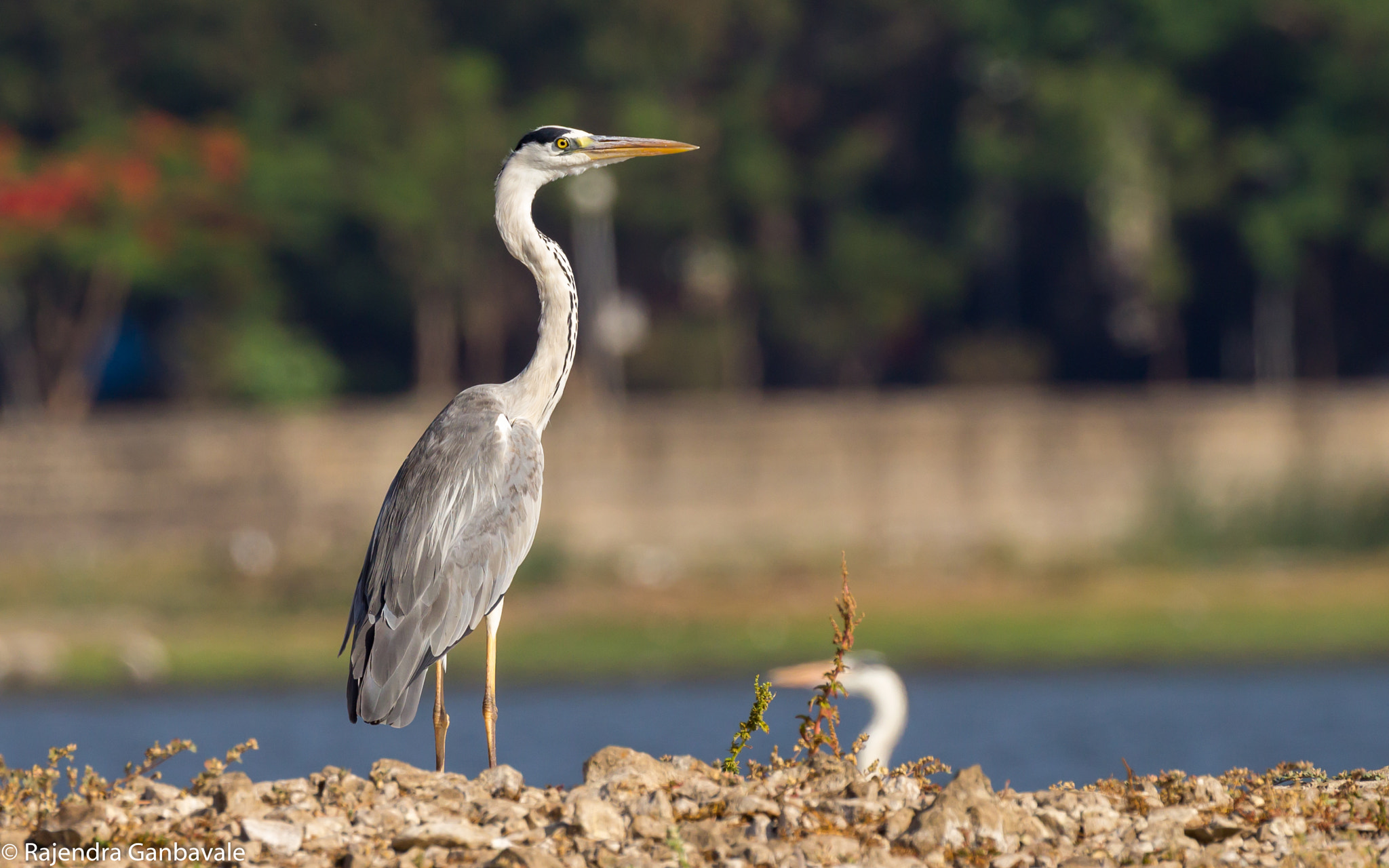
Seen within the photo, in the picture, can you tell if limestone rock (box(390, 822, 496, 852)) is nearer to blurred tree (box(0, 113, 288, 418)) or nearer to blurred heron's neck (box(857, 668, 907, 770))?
blurred heron's neck (box(857, 668, 907, 770))

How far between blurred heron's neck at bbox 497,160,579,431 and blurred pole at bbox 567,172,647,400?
95.2 ft

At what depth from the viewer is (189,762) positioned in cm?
2014

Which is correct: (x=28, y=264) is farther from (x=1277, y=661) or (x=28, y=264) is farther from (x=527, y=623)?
(x=1277, y=661)

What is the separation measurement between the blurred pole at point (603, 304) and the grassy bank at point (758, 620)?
7610mm

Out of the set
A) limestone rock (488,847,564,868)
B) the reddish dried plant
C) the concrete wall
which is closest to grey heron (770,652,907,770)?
the reddish dried plant

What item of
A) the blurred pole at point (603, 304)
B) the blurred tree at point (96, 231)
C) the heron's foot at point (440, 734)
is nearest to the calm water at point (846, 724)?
the heron's foot at point (440, 734)

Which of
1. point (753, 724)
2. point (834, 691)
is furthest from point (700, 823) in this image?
point (834, 691)

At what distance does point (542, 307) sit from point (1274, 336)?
106 feet

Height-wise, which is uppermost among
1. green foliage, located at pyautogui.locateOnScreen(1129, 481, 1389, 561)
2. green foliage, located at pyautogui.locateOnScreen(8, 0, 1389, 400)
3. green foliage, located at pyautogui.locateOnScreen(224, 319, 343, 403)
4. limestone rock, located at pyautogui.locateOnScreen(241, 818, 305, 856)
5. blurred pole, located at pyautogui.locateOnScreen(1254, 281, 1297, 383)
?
green foliage, located at pyautogui.locateOnScreen(8, 0, 1389, 400)

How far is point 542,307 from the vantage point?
885cm

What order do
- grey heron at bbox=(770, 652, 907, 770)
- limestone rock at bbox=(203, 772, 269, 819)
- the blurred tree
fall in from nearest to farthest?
1. limestone rock at bbox=(203, 772, 269, 819)
2. grey heron at bbox=(770, 652, 907, 770)
3. the blurred tree

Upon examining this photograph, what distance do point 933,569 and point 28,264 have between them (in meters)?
17.3

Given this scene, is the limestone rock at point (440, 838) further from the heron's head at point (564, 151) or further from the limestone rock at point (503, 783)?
the heron's head at point (564, 151)

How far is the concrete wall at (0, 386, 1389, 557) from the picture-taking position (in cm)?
3300
